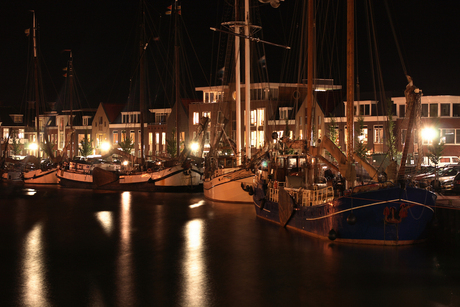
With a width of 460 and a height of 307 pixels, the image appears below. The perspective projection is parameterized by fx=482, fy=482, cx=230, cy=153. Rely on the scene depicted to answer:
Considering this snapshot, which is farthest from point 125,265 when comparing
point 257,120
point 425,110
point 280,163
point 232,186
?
point 425,110

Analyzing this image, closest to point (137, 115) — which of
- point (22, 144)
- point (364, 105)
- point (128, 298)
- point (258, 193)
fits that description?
point (22, 144)

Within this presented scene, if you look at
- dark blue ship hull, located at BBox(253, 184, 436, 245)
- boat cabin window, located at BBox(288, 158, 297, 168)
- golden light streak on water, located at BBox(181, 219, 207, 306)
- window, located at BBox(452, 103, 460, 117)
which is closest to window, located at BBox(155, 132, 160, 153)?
window, located at BBox(452, 103, 460, 117)

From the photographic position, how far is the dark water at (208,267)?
579 inches

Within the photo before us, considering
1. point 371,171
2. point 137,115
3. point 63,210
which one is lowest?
point 63,210

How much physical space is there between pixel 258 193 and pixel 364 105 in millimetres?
37325

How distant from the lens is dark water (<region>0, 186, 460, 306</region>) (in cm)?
1471

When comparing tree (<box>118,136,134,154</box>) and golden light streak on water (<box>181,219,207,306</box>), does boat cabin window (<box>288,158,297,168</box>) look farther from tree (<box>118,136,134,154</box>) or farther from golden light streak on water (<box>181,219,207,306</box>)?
tree (<box>118,136,134,154</box>)

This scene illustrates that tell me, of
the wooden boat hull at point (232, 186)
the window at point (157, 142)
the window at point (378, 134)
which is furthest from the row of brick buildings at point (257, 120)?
the wooden boat hull at point (232, 186)

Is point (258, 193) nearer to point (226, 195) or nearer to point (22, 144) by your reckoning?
point (226, 195)

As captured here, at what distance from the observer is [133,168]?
176 feet

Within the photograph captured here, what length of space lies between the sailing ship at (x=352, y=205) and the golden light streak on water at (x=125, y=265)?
7.99 m

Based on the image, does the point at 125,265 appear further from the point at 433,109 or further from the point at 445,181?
the point at 433,109

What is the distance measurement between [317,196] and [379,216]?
3.47 meters

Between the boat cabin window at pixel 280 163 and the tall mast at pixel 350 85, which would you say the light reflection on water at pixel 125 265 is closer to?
the boat cabin window at pixel 280 163
